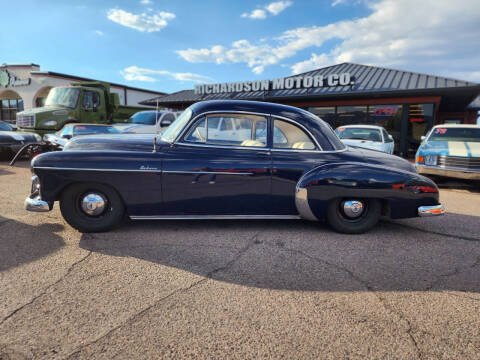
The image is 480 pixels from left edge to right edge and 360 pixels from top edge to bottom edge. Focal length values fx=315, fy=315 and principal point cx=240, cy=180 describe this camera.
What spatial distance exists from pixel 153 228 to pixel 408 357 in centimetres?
295

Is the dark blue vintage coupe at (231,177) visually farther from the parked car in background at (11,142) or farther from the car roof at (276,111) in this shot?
the parked car in background at (11,142)

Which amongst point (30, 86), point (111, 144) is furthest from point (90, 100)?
point (30, 86)

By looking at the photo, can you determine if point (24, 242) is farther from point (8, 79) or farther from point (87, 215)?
point (8, 79)

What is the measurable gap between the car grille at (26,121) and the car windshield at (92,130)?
3431mm

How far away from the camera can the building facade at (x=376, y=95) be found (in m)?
13.5

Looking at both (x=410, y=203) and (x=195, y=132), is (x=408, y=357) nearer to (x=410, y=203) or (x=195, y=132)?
(x=410, y=203)

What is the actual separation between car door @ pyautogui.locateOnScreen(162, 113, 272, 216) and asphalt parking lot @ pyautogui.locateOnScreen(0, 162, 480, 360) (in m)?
0.35

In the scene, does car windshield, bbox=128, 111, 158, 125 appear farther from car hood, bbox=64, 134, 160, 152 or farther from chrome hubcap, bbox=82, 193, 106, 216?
chrome hubcap, bbox=82, 193, 106, 216

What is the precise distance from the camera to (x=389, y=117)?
1459 centimetres

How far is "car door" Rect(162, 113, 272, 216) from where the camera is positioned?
3568 mm

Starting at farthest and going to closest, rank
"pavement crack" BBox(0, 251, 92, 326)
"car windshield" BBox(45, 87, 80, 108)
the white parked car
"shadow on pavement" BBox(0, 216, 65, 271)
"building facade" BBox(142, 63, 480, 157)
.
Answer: "building facade" BBox(142, 63, 480, 157), "car windshield" BBox(45, 87, 80, 108), the white parked car, "shadow on pavement" BBox(0, 216, 65, 271), "pavement crack" BBox(0, 251, 92, 326)

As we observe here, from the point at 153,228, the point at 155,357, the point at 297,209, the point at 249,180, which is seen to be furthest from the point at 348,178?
the point at 155,357

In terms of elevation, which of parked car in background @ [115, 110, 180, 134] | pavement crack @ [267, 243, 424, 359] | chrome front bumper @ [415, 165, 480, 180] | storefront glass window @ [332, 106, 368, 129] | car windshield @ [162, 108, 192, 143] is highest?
storefront glass window @ [332, 106, 368, 129]

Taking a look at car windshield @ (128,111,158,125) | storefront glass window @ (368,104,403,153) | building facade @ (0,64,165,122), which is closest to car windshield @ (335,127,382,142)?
storefront glass window @ (368,104,403,153)
